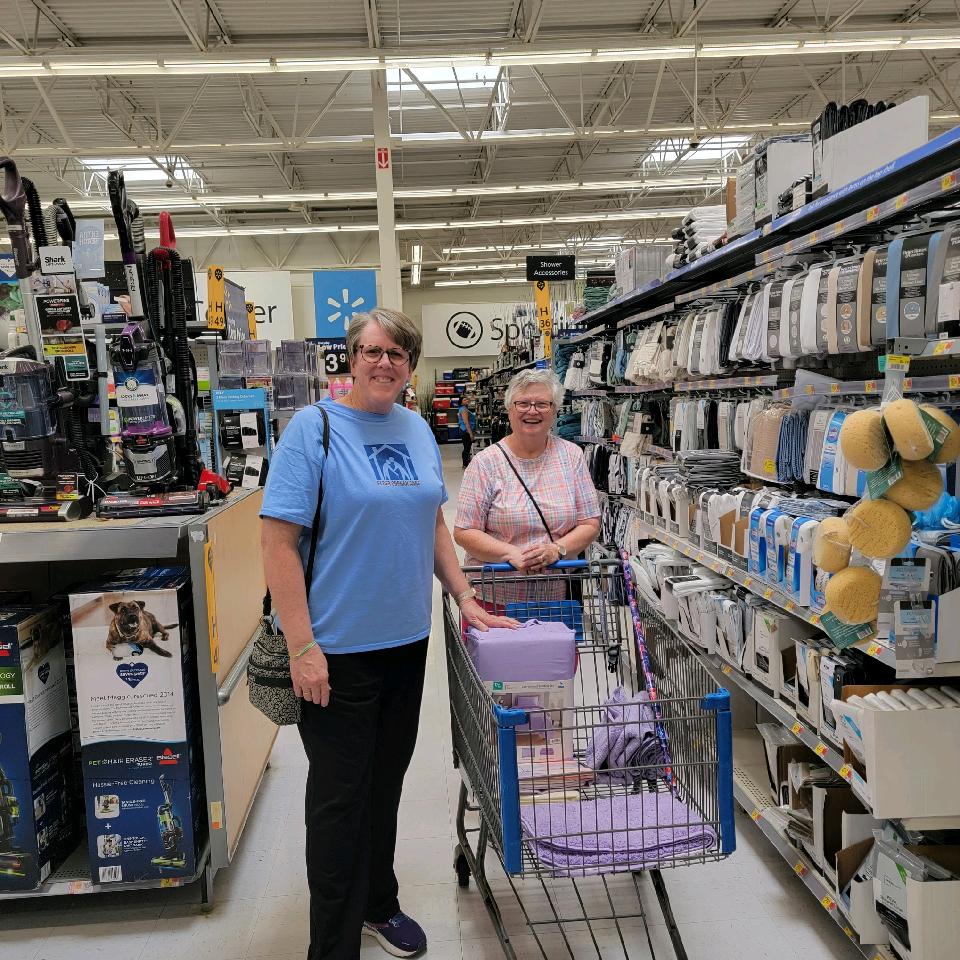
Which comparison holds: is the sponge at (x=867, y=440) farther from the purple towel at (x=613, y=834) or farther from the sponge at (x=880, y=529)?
the purple towel at (x=613, y=834)

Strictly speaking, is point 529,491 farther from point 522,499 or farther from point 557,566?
point 557,566

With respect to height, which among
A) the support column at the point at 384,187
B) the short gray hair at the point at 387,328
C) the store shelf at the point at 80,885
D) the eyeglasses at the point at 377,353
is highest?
the support column at the point at 384,187

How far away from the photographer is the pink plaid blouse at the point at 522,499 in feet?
12.0

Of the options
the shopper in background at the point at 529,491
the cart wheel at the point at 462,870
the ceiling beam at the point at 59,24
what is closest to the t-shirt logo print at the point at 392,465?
the shopper in background at the point at 529,491

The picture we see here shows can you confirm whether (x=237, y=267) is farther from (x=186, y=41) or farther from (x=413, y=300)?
(x=186, y=41)

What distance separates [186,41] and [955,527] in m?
11.9

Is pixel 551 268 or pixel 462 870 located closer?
pixel 462 870

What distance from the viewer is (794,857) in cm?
296

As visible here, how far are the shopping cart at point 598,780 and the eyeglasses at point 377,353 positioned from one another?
2.78 ft

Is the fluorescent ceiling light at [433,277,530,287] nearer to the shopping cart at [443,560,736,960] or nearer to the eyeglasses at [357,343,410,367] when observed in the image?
the shopping cart at [443,560,736,960]

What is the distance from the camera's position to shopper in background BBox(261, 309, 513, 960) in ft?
7.47

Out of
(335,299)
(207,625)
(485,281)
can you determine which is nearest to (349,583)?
(207,625)

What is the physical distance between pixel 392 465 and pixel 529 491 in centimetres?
133

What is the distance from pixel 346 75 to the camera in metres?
12.2
